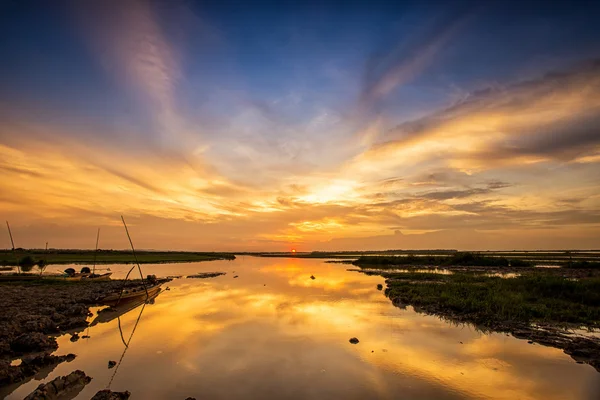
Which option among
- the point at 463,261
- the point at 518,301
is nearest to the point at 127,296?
the point at 518,301

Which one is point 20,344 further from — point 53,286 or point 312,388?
point 53,286

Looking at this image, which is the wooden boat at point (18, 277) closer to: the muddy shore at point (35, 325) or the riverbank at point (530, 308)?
the muddy shore at point (35, 325)

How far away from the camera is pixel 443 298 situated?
2755 centimetres

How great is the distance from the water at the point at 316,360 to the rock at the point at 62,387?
32 centimetres

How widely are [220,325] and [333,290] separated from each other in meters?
18.6

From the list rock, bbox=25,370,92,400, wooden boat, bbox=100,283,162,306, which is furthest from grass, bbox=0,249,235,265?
rock, bbox=25,370,92,400

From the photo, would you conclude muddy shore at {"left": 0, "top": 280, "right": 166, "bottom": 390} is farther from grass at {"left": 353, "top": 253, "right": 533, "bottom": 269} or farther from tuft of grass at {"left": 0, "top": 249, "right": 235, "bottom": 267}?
grass at {"left": 353, "top": 253, "right": 533, "bottom": 269}

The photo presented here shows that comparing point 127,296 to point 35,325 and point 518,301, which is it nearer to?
point 35,325

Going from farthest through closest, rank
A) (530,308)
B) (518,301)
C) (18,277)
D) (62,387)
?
(18,277) → (518,301) → (530,308) → (62,387)

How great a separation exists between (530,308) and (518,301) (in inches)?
82.8

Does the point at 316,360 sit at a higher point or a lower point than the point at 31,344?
lower

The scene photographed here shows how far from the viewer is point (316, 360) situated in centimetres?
1482

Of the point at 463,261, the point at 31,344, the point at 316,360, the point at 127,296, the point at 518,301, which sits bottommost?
the point at 316,360

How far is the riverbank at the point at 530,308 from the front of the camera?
1709 centimetres
